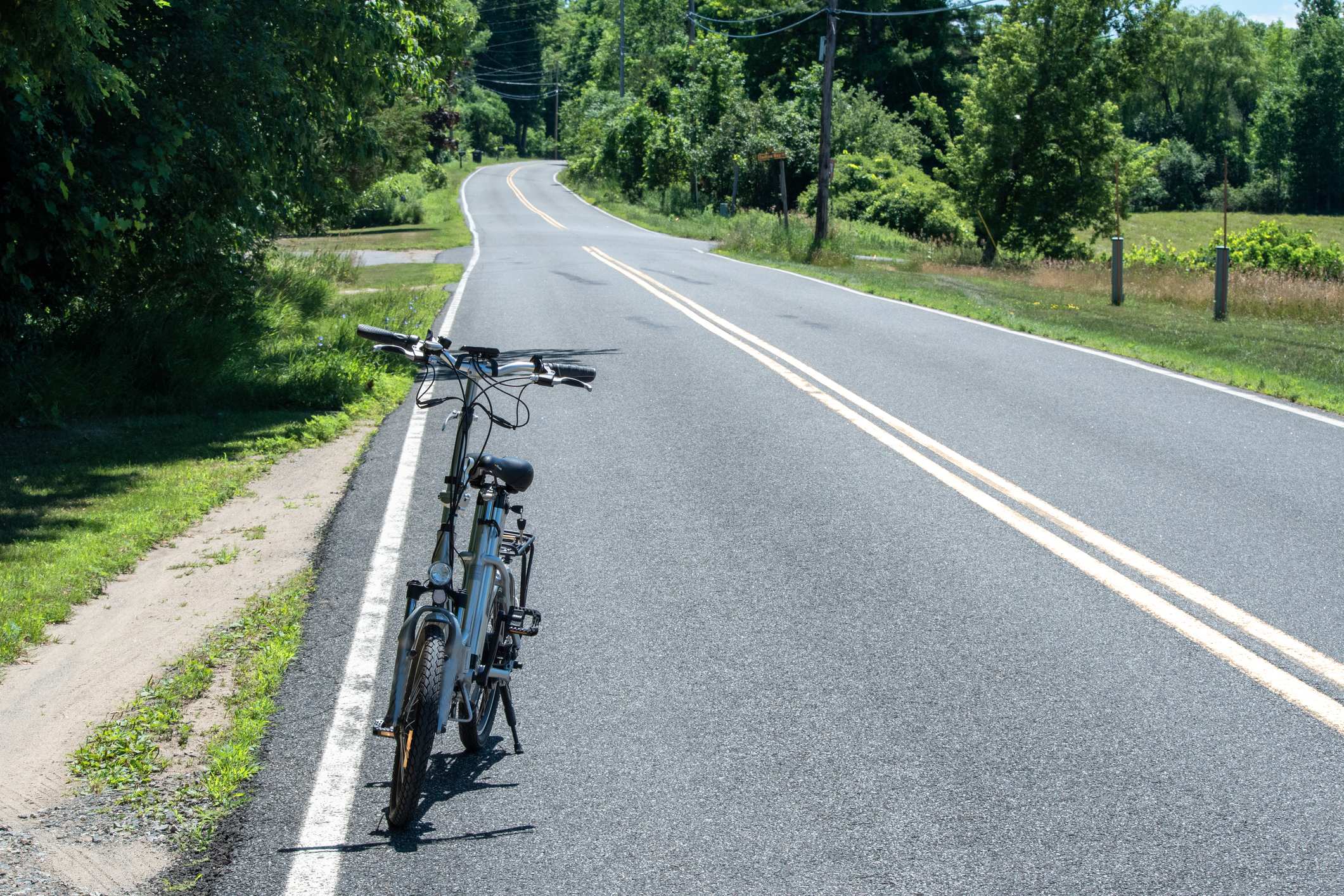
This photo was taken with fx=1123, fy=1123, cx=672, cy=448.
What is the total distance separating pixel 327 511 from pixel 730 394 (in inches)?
179

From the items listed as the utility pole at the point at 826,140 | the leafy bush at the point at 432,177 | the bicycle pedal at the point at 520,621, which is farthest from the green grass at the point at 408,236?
the bicycle pedal at the point at 520,621

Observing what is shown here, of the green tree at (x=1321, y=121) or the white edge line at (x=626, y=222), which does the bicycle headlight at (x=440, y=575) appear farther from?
the green tree at (x=1321, y=121)

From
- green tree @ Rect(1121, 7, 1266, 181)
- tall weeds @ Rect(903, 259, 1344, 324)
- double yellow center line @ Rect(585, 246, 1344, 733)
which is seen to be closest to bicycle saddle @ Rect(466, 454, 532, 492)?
double yellow center line @ Rect(585, 246, 1344, 733)

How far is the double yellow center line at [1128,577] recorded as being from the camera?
14.6 ft

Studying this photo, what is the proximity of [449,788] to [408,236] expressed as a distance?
38060mm

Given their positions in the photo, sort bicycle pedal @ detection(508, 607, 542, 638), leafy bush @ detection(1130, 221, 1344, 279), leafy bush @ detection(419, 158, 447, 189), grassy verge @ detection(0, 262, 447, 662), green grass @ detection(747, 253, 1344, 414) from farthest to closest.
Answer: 1. leafy bush @ detection(419, 158, 447, 189)
2. leafy bush @ detection(1130, 221, 1344, 279)
3. green grass @ detection(747, 253, 1344, 414)
4. grassy verge @ detection(0, 262, 447, 662)
5. bicycle pedal @ detection(508, 607, 542, 638)

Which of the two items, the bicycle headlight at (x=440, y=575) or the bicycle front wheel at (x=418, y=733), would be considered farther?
the bicycle headlight at (x=440, y=575)

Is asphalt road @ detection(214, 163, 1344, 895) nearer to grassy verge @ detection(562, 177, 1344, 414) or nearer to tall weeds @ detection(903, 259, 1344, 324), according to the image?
grassy verge @ detection(562, 177, 1344, 414)

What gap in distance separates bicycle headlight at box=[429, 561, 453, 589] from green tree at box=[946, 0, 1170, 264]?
35122mm

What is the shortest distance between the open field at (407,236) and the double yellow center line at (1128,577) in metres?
20.0

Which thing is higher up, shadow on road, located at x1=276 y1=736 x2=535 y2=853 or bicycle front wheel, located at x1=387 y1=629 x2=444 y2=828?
bicycle front wheel, located at x1=387 y1=629 x2=444 y2=828

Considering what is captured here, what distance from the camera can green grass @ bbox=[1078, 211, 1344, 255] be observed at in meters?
66.1

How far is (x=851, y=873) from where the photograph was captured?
3316 mm

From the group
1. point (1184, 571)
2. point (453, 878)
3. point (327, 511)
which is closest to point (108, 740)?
point (453, 878)
